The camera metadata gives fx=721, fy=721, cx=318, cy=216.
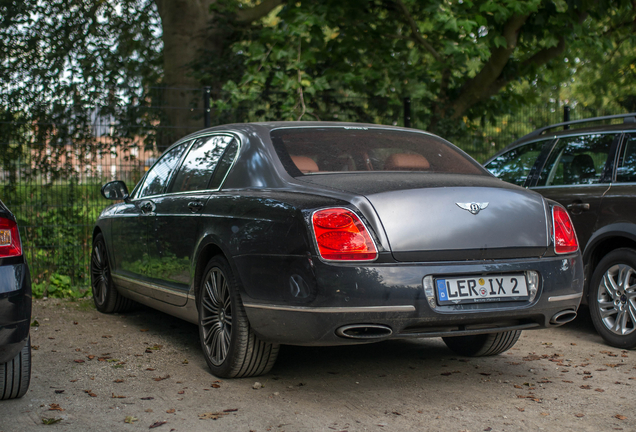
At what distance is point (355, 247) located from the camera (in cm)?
374

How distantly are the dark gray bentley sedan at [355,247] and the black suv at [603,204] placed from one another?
3.45 feet

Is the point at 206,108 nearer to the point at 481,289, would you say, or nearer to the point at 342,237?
the point at 342,237

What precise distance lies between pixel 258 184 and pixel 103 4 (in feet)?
43.6

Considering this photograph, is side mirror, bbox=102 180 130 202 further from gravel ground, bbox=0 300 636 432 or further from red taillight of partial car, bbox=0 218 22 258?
red taillight of partial car, bbox=0 218 22 258

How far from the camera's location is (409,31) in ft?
41.7

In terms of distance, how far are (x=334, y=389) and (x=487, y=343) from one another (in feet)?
4.40

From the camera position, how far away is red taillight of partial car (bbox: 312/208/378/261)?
3730 mm

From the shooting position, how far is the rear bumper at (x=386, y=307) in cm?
370

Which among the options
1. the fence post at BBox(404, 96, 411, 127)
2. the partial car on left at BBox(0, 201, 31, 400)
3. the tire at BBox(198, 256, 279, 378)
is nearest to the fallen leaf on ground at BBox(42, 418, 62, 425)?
the partial car on left at BBox(0, 201, 31, 400)

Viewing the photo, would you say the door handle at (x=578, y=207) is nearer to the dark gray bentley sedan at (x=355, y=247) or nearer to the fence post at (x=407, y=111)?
the dark gray bentley sedan at (x=355, y=247)

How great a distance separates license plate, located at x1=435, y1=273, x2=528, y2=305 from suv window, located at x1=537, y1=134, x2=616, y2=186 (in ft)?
7.69

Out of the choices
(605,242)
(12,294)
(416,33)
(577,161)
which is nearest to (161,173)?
(12,294)

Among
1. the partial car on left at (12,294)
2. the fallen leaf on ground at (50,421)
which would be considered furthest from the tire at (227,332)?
the partial car on left at (12,294)

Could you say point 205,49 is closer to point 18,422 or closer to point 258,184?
point 258,184
